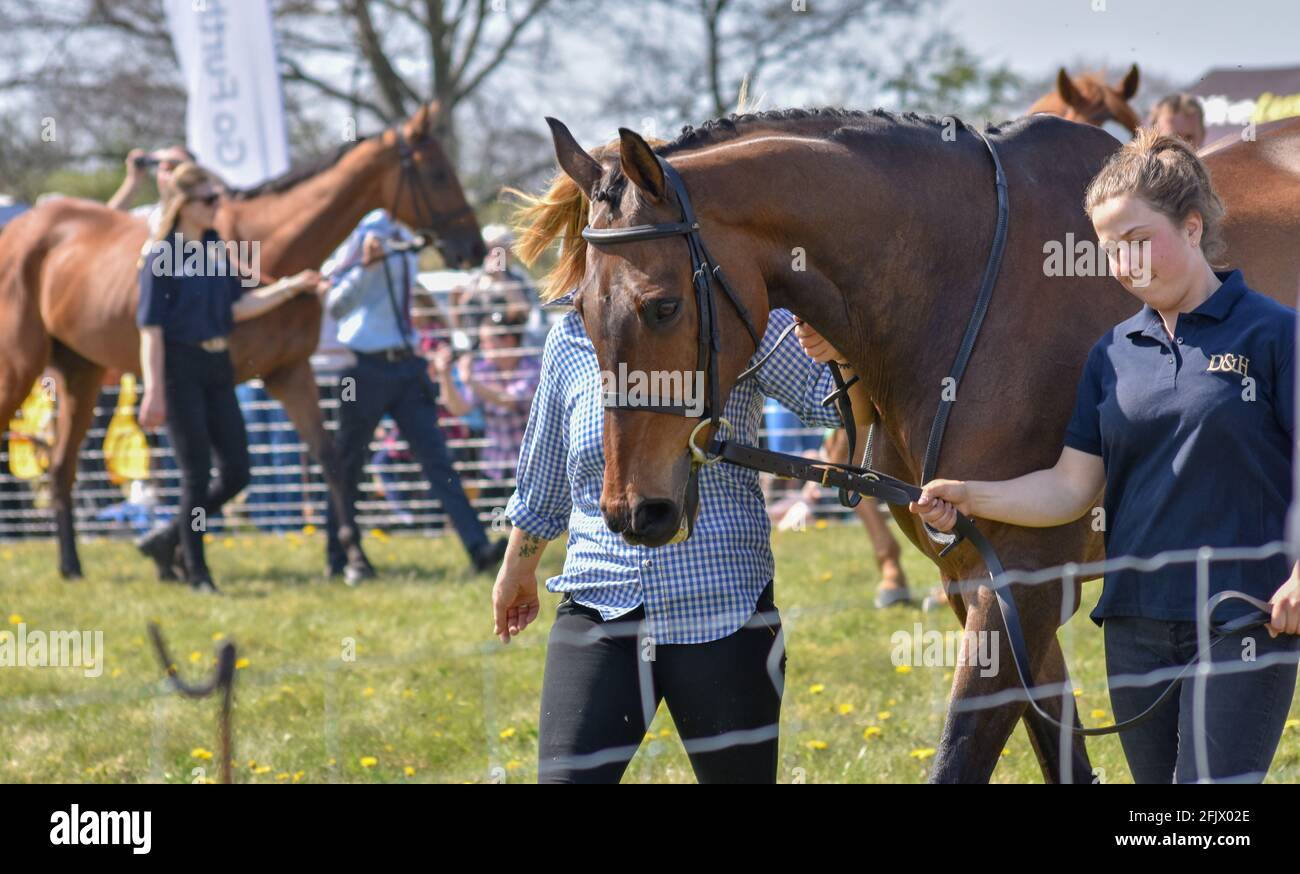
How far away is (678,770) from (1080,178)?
2.51 metres

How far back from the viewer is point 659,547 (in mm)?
3186

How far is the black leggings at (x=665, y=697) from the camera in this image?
10.8 feet

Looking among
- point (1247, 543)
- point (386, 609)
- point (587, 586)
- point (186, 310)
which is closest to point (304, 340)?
point (186, 310)

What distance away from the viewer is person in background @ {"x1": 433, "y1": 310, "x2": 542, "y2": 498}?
10398 millimetres

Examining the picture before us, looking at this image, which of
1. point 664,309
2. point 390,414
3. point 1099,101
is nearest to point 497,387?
point 390,414

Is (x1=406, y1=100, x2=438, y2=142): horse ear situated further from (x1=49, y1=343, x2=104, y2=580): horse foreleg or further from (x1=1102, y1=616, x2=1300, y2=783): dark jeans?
(x1=1102, y1=616, x2=1300, y2=783): dark jeans

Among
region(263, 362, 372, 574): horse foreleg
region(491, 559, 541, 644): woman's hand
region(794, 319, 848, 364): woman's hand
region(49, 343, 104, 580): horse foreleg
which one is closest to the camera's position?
region(794, 319, 848, 364): woman's hand

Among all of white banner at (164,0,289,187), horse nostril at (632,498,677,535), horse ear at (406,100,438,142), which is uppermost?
white banner at (164,0,289,187)

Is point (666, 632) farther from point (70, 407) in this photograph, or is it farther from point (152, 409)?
point (70, 407)

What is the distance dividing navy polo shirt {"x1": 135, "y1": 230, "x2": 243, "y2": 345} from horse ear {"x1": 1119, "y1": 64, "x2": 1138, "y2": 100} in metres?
5.32

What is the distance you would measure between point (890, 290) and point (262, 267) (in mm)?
6680

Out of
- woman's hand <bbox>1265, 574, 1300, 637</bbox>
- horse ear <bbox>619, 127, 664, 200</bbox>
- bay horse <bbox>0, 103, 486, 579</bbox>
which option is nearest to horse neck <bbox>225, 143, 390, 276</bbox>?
bay horse <bbox>0, 103, 486, 579</bbox>

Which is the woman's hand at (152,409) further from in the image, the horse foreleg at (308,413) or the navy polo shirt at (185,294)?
the horse foreleg at (308,413)

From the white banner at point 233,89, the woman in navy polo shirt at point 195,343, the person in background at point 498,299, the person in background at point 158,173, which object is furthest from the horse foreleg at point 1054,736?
the white banner at point 233,89
